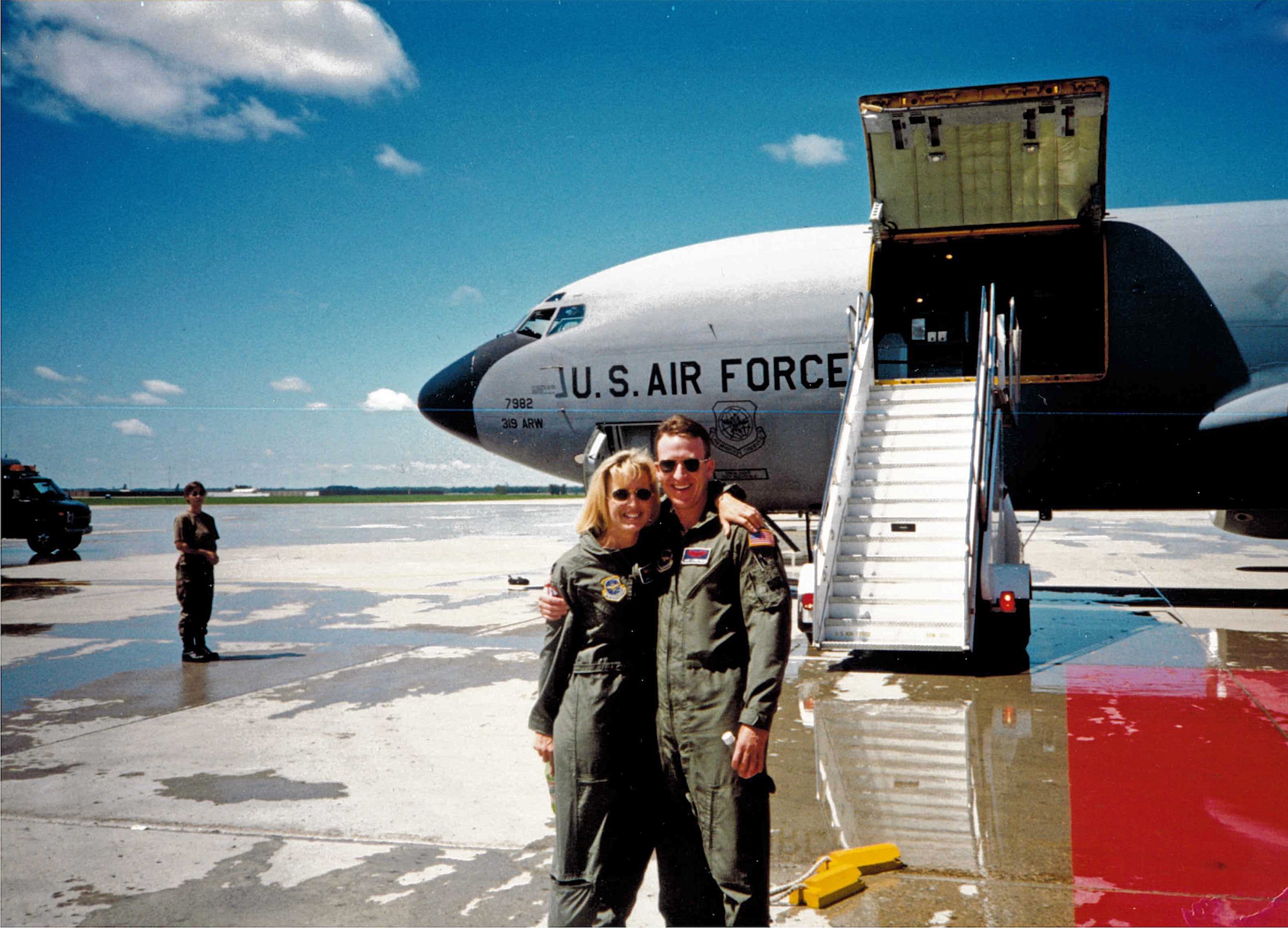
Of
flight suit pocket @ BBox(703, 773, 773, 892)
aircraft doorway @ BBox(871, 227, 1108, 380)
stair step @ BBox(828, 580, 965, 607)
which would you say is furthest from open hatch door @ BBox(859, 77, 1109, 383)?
flight suit pocket @ BBox(703, 773, 773, 892)

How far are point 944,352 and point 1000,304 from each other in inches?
47.7

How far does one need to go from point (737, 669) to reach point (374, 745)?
400 cm

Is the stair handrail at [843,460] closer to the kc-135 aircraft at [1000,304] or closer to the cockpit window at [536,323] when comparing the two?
the kc-135 aircraft at [1000,304]

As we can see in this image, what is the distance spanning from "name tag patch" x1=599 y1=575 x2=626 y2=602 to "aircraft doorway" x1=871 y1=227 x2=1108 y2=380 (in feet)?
30.6

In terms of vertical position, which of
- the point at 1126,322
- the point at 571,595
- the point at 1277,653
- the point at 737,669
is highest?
the point at 1126,322

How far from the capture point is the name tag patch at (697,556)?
10.6 feet

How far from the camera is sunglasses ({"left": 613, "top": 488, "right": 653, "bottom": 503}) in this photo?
128 inches

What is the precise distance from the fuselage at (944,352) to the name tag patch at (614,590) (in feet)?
27.4

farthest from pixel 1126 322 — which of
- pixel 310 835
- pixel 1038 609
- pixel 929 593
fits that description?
pixel 310 835

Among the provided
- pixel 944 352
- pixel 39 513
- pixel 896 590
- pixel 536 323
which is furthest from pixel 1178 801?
pixel 39 513

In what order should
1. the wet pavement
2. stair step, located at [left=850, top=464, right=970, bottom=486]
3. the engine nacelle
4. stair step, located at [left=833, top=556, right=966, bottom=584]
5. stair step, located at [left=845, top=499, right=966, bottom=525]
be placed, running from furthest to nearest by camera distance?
the engine nacelle → stair step, located at [left=850, top=464, right=970, bottom=486] → stair step, located at [left=845, top=499, right=966, bottom=525] → stair step, located at [left=833, top=556, right=966, bottom=584] → the wet pavement

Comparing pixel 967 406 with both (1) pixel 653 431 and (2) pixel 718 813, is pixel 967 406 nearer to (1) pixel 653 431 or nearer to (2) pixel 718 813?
(1) pixel 653 431

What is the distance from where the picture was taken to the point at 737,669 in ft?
10.4

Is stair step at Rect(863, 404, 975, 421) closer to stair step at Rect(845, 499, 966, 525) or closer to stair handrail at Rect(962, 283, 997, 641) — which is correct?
stair handrail at Rect(962, 283, 997, 641)
